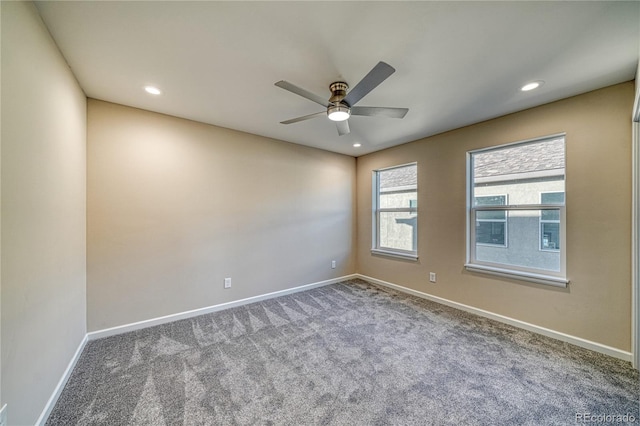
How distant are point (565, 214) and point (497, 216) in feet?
2.03

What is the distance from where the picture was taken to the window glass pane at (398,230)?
394 cm

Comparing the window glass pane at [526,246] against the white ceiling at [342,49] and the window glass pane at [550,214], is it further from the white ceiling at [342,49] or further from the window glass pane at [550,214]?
the white ceiling at [342,49]

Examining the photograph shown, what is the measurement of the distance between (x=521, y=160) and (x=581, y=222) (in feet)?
2.82

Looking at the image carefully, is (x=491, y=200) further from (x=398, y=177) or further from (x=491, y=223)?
(x=398, y=177)

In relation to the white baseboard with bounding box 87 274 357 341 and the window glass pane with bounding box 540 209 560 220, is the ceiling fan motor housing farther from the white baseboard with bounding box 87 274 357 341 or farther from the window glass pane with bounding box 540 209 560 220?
the white baseboard with bounding box 87 274 357 341

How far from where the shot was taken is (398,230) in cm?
419

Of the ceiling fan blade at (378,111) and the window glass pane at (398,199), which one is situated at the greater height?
the ceiling fan blade at (378,111)

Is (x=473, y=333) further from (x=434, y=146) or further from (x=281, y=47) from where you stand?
(x=281, y=47)

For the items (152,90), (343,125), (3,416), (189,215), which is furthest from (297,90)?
(3,416)

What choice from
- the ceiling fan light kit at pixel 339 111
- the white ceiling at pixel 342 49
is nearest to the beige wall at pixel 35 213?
the white ceiling at pixel 342 49

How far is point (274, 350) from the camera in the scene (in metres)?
2.24

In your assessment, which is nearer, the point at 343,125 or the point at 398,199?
the point at 343,125

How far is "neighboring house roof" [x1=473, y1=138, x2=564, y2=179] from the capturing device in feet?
8.29

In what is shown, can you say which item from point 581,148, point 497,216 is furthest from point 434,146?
point 581,148
